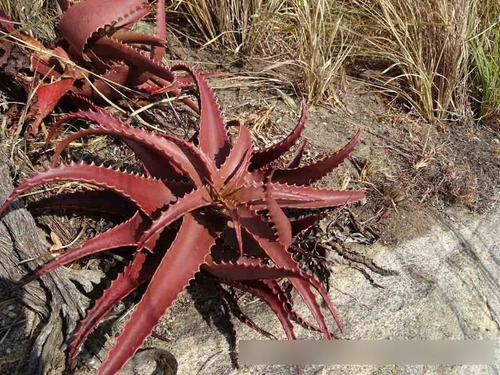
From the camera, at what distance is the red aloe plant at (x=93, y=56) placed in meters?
1.80

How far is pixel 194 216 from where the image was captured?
1.59 meters

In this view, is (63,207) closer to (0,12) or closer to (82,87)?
(82,87)

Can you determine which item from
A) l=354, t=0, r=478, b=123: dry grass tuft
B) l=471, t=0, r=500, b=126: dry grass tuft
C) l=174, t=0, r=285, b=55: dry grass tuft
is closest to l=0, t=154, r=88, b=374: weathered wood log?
l=174, t=0, r=285, b=55: dry grass tuft

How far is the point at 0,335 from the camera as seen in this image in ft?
5.10

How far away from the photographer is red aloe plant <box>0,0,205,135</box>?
1.80 metres

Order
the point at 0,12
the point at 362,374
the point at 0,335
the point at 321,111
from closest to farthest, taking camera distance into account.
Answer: the point at 0,335 < the point at 362,374 < the point at 0,12 < the point at 321,111

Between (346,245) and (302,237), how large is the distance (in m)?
0.20

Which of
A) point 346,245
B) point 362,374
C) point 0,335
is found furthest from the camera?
point 346,245

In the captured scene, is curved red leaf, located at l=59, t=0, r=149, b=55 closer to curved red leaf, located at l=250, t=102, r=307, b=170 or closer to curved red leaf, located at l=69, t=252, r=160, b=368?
curved red leaf, located at l=250, t=102, r=307, b=170

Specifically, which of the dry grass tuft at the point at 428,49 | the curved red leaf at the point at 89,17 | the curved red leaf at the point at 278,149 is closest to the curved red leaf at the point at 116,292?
the curved red leaf at the point at 278,149

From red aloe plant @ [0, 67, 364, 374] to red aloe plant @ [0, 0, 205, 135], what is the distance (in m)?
0.30

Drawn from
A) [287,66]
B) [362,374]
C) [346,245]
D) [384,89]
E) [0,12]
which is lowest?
[362,374]

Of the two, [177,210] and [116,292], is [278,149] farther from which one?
[116,292]

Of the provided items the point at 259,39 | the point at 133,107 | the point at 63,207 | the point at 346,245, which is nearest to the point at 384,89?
the point at 259,39
